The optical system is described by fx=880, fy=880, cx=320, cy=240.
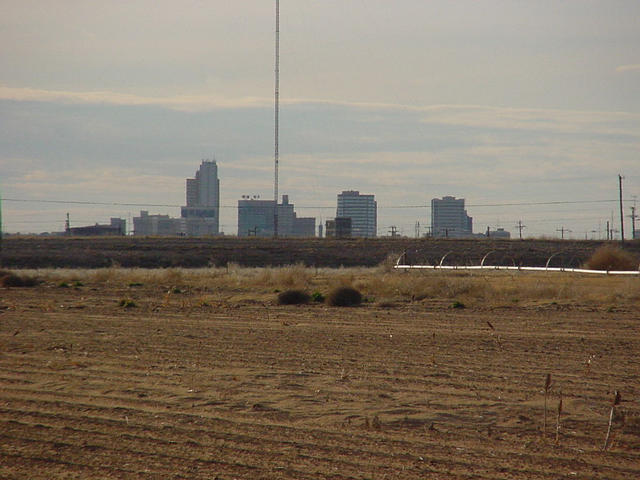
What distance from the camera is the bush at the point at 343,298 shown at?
95.7 ft

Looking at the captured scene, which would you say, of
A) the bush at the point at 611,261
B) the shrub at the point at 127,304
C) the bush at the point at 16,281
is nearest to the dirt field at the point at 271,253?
the bush at the point at 611,261

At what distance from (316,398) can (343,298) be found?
17365 millimetres

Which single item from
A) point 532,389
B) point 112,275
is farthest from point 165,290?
point 532,389

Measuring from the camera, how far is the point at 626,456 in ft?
29.3

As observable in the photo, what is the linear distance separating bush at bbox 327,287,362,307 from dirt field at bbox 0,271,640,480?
567cm

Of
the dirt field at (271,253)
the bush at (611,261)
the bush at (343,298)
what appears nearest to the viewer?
the bush at (343,298)

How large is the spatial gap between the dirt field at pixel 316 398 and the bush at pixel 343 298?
5.67 metres

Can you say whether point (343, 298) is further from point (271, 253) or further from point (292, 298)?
point (271, 253)

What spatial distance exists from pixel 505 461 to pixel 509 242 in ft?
257

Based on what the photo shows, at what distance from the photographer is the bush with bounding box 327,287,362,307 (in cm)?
2916

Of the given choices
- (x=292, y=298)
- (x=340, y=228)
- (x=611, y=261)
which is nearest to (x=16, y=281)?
(x=292, y=298)

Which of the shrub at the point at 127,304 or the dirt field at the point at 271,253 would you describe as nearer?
the shrub at the point at 127,304

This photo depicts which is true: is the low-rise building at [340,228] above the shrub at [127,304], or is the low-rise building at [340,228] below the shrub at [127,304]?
above

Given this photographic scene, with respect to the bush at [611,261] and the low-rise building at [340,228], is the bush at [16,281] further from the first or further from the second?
the low-rise building at [340,228]
